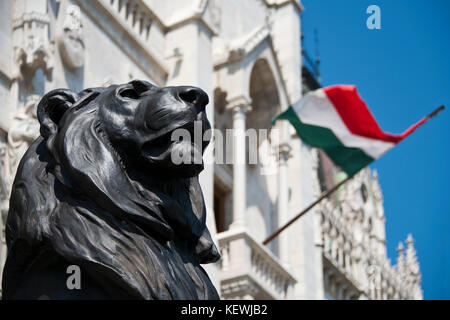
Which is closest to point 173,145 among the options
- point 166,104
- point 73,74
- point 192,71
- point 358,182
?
point 166,104

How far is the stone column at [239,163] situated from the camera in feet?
57.6

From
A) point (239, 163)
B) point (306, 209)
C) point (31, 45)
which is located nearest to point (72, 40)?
point (31, 45)

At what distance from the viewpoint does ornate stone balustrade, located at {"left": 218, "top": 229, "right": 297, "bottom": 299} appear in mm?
16562

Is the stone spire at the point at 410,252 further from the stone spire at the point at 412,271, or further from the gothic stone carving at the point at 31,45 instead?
the gothic stone carving at the point at 31,45

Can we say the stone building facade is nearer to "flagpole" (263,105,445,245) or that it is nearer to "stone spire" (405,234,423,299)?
"flagpole" (263,105,445,245)

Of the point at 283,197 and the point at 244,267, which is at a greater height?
the point at 283,197

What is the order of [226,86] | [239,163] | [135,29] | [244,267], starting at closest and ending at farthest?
1. [135,29]
2. [244,267]
3. [239,163]
4. [226,86]

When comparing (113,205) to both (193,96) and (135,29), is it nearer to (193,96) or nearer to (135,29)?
(193,96)

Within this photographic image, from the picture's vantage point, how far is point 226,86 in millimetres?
18391

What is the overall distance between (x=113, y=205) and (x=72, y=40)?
35.0 ft

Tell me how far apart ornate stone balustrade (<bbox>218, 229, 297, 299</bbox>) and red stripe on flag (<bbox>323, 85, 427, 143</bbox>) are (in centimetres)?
310

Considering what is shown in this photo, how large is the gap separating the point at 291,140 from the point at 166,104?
1853cm

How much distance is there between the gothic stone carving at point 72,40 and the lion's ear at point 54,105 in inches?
401

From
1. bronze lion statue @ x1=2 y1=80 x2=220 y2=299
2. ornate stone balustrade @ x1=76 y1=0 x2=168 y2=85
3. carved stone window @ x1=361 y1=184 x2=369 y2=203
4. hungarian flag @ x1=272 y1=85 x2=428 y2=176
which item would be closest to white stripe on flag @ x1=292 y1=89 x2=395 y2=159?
hungarian flag @ x1=272 y1=85 x2=428 y2=176
